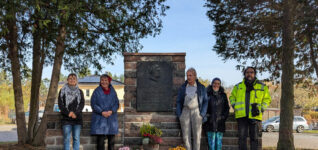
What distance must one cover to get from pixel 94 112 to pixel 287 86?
6.47 meters

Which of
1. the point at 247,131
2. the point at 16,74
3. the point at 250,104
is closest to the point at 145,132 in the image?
the point at 247,131

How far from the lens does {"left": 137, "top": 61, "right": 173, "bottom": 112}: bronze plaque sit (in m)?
6.41

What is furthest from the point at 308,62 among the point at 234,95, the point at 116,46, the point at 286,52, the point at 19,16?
the point at 19,16

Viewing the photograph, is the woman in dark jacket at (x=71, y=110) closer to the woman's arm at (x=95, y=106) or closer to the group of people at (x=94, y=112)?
the group of people at (x=94, y=112)

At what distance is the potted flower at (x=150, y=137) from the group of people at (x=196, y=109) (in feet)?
1.72

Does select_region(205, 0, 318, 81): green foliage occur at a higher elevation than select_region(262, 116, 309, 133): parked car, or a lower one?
higher

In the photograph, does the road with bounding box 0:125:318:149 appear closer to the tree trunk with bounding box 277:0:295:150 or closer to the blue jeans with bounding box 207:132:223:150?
the tree trunk with bounding box 277:0:295:150

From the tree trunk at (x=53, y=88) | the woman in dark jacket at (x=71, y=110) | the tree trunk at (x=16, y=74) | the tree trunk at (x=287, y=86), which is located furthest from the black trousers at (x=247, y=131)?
the tree trunk at (x=16, y=74)

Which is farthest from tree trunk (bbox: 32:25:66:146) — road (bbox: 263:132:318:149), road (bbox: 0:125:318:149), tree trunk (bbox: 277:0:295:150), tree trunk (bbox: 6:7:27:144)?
road (bbox: 263:132:318:149)

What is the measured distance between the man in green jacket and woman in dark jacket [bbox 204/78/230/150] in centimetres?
27

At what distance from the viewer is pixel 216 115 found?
5.62 meters

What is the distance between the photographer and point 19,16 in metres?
8.93

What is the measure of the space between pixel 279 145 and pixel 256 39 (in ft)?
11.5

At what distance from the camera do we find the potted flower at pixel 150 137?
5707 millimetres
